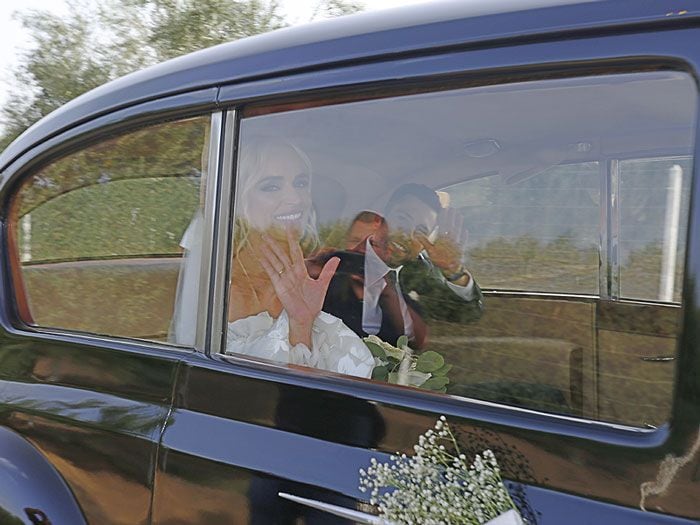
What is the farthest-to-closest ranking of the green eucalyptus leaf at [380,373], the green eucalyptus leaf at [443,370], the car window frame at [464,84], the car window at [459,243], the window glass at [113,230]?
1. the window glass at [113,230]
2. the green eucalyptus leaf at [380,373]
3. the green eucalyptus leaf at [443,370]
4. the car window at [459,243]
5. the car window frame at [464,84]

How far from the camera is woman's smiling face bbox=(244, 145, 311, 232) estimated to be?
6.55 ft

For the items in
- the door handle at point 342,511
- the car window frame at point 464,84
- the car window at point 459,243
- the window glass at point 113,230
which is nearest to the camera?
the car window frame at point 464,84

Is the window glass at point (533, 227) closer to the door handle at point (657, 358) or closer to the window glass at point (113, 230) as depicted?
the door handle at point (657, 358)

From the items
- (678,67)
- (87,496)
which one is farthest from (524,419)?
(87,496)

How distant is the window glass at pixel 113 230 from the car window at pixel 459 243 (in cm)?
20

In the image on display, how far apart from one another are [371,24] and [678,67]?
25.1 inches

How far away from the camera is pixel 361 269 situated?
2.05 metres

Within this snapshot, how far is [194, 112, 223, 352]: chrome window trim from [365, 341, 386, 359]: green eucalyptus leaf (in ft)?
1.22

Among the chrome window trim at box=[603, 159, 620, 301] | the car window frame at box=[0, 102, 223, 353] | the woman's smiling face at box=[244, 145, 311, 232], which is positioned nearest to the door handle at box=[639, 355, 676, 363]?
the chrome window trim at box=[603, 159, 620, 301]

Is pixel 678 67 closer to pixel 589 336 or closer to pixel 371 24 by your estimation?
pixel 371 24

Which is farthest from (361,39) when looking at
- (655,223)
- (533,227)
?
(655,223)

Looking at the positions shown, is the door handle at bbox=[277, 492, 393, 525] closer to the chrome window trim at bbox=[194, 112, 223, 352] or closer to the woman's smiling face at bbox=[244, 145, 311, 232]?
the chrome window trim at bbox=[194, 112, 223, 352]

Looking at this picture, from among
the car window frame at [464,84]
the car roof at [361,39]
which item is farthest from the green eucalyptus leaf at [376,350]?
the car roof at [361,39]

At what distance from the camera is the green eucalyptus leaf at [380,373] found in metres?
1.94
